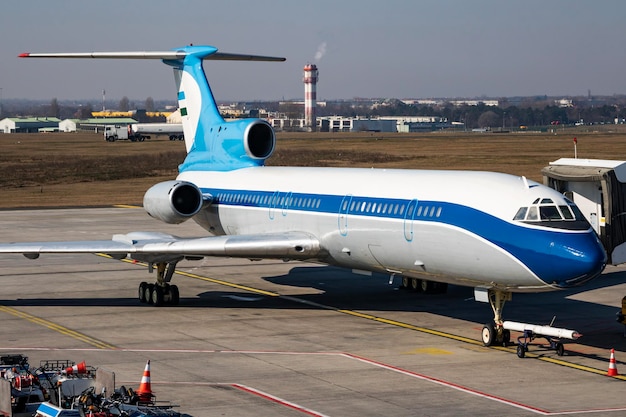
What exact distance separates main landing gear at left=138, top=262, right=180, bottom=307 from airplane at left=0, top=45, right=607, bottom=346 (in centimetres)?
4

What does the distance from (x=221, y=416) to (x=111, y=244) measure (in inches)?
466

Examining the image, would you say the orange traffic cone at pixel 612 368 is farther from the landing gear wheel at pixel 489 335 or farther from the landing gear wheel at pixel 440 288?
the landing gear wheel at pixel 440 288

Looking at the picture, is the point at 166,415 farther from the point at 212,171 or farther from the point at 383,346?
the point at 212,171

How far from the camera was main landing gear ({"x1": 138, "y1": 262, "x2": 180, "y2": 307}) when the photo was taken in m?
29.1

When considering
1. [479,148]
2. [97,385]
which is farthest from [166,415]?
[479,148]

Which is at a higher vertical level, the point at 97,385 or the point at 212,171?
the point at 212,171

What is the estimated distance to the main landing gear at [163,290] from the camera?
95.5ft

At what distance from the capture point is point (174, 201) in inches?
1217

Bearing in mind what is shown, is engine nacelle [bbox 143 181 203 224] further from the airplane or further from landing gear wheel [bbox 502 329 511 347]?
landing gear wheel [bbox 502 329 511 347]

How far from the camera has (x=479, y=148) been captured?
12081 centimetres

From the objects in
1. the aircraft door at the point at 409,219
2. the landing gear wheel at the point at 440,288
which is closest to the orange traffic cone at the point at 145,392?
the aircraft door at the point at 409,219

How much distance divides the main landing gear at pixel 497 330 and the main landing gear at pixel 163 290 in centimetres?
955

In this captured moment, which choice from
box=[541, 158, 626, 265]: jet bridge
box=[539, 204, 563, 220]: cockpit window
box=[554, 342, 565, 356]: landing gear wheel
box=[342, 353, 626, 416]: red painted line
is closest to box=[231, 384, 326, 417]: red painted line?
box=[342, 353, 626, 416]: red painted line

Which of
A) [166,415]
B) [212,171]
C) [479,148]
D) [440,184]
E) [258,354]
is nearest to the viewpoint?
[166,415]
